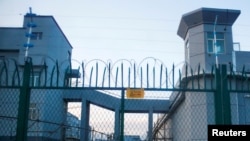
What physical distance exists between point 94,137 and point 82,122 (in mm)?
8863

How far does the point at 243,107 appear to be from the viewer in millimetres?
16469

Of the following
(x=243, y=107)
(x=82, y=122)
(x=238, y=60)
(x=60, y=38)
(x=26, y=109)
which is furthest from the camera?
(x=60, y=38)

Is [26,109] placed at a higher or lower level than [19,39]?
lower

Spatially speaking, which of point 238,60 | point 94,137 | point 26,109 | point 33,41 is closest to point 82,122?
point 33,41

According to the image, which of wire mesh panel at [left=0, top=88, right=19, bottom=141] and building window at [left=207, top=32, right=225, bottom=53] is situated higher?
building window at [left=207, top=32, right=225, bottom=53]

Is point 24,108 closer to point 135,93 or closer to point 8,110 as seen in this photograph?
point 135,93

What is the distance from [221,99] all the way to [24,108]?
3.02m

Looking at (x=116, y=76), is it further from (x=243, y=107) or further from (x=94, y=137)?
(x=243, y=107)

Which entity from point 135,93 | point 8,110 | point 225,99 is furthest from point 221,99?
point 8,110

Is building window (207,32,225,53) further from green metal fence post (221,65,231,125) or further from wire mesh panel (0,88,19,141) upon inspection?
green metal fence post (221,65,231,125)

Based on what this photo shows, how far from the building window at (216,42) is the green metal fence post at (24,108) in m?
15.0

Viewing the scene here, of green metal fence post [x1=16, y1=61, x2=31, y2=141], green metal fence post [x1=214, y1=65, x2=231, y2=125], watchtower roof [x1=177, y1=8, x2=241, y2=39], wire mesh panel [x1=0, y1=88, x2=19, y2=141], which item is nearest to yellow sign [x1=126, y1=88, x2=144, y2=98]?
green metal fence post [x1=214, y1=65, x2=231, y2=125]

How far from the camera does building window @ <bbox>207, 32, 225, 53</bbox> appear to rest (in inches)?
747

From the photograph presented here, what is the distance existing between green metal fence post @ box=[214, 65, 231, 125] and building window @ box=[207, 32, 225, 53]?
14.0m
